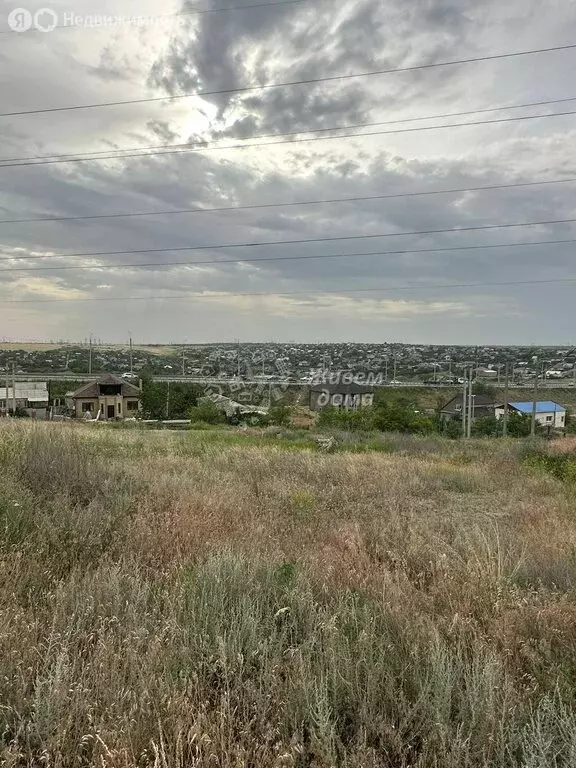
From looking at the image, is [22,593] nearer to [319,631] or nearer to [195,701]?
[195,701]

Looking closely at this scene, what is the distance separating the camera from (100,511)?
4.75 meters

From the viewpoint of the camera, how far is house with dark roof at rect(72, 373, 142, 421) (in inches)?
2286

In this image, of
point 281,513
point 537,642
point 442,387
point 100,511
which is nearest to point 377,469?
point 281,513

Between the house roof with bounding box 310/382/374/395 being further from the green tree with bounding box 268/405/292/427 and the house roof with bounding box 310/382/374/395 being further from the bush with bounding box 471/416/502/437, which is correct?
the green tree with bounding box 268/405/292/427

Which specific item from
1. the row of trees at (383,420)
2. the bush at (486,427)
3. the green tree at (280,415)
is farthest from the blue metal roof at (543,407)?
the green tree at (280,415)

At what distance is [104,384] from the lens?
59469mm

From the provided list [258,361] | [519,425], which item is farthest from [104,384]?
[519,425]

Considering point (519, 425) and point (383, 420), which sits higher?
point (383, 420)

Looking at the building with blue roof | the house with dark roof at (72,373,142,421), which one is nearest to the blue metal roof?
the building with blue roof

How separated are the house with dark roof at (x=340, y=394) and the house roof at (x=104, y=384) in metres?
24.8

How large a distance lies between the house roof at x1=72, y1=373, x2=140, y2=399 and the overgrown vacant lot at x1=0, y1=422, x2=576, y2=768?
55646mm

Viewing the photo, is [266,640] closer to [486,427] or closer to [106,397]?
[486,427]

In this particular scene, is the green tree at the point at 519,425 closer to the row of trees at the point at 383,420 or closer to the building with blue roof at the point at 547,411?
the row of trees at the point at 383,420

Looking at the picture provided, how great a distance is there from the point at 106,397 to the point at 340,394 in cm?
3275
